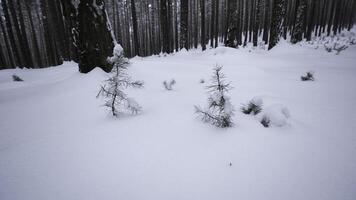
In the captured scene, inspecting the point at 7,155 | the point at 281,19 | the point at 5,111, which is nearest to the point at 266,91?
the point at 7,155

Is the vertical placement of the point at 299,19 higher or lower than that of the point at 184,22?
lower

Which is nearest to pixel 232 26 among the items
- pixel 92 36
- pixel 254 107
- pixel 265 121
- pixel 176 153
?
pixel 92 36

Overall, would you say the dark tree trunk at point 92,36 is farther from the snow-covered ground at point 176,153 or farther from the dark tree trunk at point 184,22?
the dark tree trunk at point 184,22

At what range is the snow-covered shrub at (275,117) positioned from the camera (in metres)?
1.56

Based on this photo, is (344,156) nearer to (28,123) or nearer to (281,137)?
(281,137)

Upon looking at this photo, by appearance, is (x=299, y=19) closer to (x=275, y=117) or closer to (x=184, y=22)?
(x=184, y=22)

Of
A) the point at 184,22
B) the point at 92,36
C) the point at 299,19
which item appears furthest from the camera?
the point at 184,22

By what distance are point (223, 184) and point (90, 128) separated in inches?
51.5

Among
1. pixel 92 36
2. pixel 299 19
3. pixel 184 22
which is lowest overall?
pixel 92 36

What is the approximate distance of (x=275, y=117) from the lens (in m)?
1.56

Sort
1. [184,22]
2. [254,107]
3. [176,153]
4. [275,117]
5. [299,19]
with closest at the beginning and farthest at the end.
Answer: [176,153], [275,117], [254,107], [299,19], [184,22]

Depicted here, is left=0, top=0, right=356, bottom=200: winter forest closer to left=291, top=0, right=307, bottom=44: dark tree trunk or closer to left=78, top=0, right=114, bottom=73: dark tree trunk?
left=78, top=0, right=114, bottom=73: dark tree trunk

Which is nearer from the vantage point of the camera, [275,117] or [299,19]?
[275,117]

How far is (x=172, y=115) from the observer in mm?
1976
